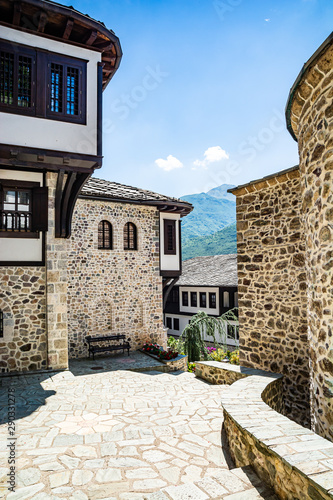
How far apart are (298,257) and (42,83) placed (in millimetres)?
6786

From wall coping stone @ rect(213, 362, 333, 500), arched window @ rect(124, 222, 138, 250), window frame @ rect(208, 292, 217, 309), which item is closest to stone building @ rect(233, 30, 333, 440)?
wall coping stone @ rect(213, 362, 333, 500)

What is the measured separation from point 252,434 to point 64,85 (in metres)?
8.16

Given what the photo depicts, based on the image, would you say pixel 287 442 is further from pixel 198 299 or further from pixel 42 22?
pixel 198 299

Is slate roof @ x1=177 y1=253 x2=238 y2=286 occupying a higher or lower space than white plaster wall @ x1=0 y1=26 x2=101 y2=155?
lower

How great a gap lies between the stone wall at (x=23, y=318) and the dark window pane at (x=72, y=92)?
403cm

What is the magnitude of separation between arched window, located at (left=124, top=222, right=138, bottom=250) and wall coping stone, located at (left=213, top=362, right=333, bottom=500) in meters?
10.7

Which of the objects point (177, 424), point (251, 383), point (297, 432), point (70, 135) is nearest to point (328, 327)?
point (297, 432)

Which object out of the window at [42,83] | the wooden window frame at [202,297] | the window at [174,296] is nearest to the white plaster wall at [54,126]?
the window at [42,83]

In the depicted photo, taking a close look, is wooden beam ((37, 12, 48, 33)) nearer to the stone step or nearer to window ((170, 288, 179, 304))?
the stone step

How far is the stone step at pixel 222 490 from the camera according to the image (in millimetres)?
2918

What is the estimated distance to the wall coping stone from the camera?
2523 mm

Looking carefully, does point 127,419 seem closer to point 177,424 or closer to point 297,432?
point 177,424

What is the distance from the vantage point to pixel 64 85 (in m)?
8.17

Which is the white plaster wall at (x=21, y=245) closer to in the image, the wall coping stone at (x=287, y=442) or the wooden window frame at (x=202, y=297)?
the wall coping stone at (x=287, y=442)
